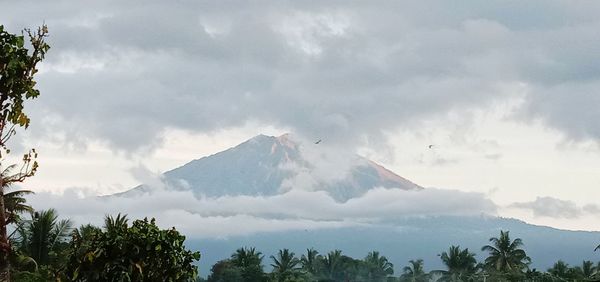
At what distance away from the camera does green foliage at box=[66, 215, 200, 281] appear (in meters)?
24.2

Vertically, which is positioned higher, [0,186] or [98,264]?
[0,186]

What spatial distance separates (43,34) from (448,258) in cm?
9981

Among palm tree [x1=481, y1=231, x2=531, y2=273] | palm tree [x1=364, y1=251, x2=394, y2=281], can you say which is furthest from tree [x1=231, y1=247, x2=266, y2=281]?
palm tree [x1=364, y1=251, x2=394, y2=281]

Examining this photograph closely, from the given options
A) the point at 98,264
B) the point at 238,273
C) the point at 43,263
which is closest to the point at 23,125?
the point at 98,264

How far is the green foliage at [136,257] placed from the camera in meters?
24.2

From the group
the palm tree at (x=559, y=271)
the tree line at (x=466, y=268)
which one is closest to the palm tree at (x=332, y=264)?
the tree line at (x=466, y=268)

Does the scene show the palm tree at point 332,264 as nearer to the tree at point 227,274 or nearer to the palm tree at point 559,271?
the tree at point 227,274

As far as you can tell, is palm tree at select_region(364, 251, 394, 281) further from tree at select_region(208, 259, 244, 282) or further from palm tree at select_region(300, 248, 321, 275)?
tree at select_region(208, 259, 244, 282)

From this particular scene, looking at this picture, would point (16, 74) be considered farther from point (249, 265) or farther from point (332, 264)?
point (332, 264)

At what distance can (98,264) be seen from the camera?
965 inches

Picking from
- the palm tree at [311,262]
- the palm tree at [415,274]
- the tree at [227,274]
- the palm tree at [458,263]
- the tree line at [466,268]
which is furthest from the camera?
the palm tree at [311,262]

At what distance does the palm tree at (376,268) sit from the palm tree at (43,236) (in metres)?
107

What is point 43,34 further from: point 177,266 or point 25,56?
point 177,266

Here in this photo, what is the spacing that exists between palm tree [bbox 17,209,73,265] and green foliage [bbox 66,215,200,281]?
30.9 metres
